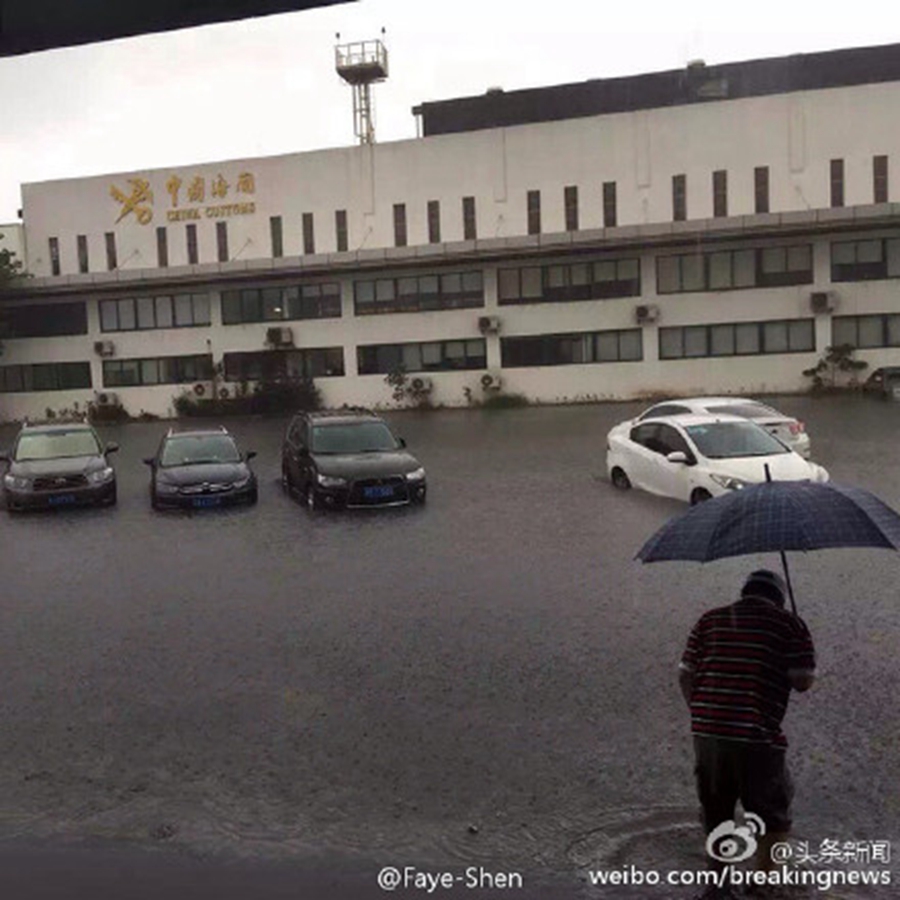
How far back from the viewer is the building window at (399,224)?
45.1m

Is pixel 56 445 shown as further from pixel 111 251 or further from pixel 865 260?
pixel 111 251

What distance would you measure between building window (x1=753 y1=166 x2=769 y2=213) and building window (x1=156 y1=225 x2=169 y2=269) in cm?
2701

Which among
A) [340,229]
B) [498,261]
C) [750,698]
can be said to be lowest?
[750,698]

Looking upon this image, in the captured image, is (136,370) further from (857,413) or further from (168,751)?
(168,751)

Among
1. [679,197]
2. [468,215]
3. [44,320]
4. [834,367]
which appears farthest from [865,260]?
[44,320]

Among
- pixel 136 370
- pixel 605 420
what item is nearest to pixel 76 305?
pixel 136 370

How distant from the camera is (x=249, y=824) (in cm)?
519

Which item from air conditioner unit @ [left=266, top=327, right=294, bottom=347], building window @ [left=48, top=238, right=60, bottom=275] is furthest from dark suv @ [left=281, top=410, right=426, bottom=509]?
building window @ [left=48, top=238, right=60, bottom=275]

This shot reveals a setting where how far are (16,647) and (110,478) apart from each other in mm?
9516

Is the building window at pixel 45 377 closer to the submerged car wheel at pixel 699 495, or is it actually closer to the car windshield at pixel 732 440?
the car windshield at pixel 732 440

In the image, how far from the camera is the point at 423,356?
41.9 metres

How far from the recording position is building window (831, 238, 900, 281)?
124 feet

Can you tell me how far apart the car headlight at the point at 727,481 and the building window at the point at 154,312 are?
33912 mm

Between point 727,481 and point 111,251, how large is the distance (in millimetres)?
40732
